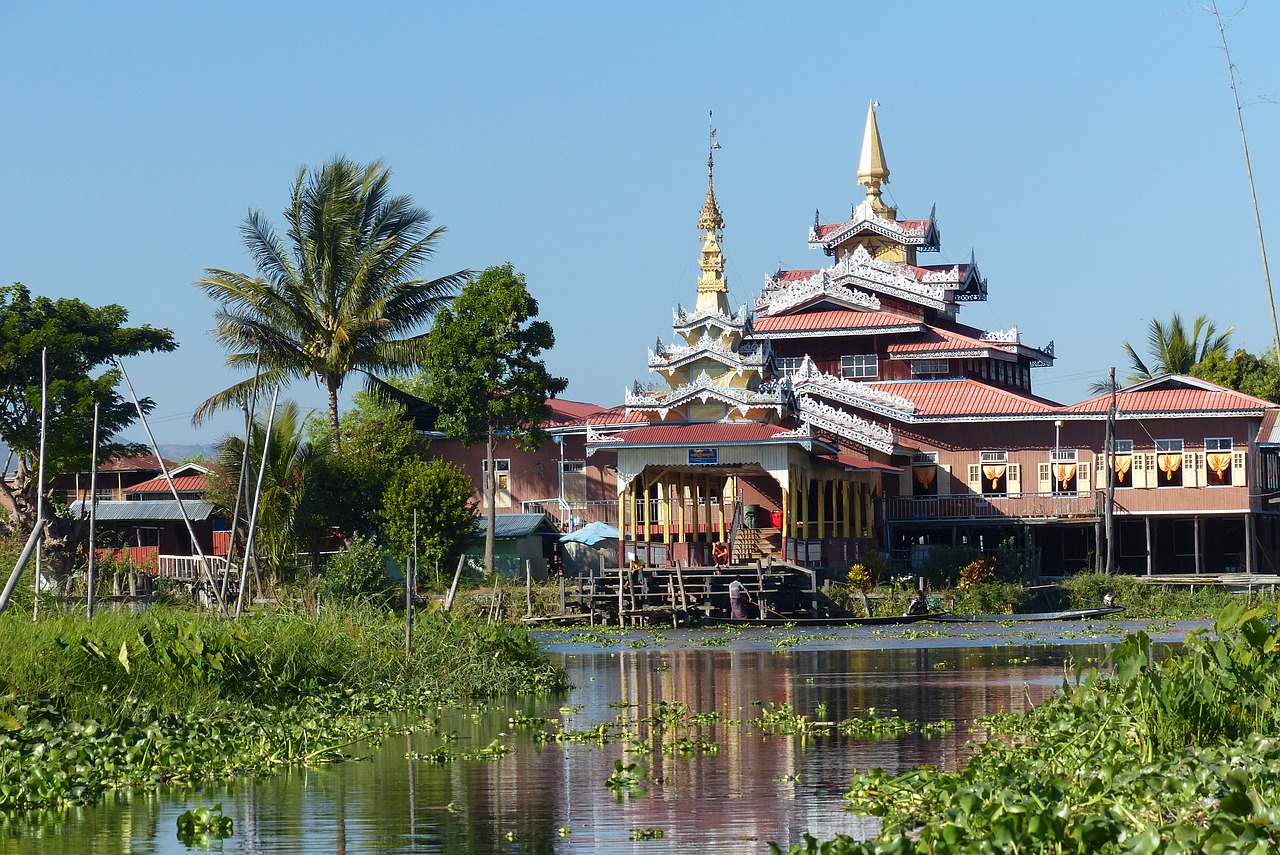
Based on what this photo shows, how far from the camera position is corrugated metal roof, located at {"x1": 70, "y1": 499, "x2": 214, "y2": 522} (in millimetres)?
48125

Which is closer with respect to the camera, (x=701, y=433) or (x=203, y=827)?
(x=203, y=827)

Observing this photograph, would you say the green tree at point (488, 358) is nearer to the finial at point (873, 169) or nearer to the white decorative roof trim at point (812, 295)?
the white decorative roof trim at point (812, 295)

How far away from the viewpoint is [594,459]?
51.9m

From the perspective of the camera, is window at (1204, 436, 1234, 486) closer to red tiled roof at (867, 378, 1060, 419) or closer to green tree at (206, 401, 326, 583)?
red tiled roof at (867, 378, 1060, 419)

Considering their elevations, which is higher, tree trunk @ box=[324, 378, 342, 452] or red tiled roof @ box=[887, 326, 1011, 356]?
red tiled roof @ box=[887, 326, 1011, 356]

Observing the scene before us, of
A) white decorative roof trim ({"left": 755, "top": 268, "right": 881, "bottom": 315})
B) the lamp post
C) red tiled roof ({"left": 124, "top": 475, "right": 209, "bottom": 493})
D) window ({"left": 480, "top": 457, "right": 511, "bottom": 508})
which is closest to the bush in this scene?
window ({"left": 480, "top": 457, "right": 511, "bottom": 508})

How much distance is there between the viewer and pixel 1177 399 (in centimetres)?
4788

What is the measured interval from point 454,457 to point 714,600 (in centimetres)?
1405

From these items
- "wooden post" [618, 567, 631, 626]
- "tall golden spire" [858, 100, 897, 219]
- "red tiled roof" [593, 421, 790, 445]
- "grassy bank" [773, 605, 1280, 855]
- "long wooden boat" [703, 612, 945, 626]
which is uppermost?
"tall golden spire" [858, 100, 897, 219]

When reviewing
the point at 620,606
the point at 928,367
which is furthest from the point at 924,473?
the point at 620,606

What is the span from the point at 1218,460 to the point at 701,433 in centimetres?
1489

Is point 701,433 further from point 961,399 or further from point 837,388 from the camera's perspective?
point 961,399

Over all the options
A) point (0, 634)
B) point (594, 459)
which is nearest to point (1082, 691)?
point (0, 634)

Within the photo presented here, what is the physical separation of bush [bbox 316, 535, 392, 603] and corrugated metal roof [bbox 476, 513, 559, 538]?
5679mm
